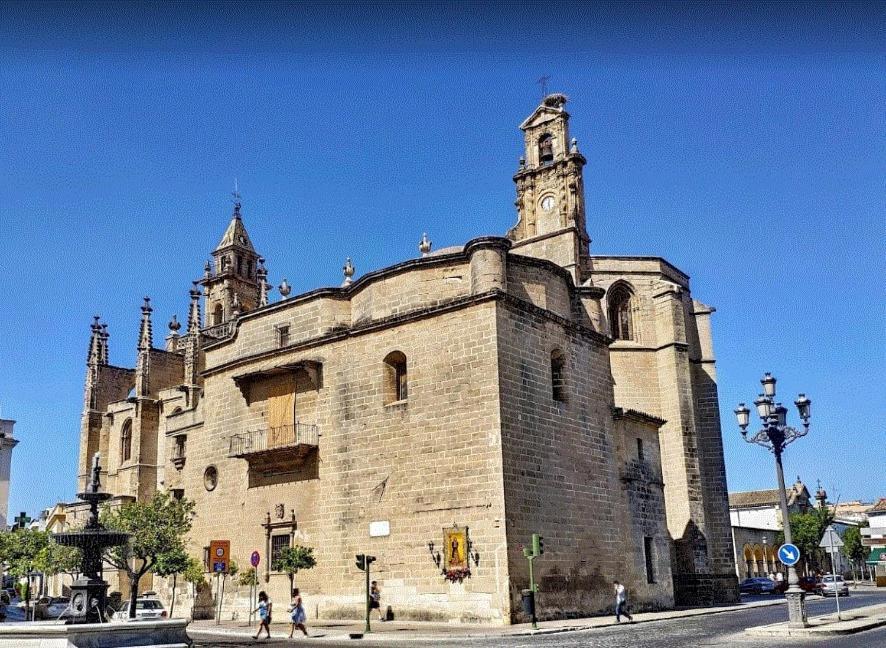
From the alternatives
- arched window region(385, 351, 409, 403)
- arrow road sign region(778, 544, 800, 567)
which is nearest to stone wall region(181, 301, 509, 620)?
arched window region(385, 351, 409, 403)

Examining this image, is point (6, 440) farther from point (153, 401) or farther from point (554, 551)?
point (554, 551)

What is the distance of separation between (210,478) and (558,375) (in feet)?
43.6

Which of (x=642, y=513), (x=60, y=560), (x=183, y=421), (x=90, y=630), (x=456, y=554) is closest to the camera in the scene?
(x=90, y=630)

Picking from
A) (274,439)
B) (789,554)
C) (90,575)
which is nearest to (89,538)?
(90,575)

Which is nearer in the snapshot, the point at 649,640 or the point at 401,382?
the point at 649,640

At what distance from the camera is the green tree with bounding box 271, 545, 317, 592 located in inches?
949

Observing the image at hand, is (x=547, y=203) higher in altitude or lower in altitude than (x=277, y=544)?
higher

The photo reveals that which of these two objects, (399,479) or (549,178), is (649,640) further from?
(549,178)

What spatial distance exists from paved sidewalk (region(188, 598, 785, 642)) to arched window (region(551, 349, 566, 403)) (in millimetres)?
6403

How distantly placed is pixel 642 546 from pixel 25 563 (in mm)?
24923

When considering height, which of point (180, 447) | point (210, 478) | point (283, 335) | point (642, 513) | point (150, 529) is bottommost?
point (642, 513)

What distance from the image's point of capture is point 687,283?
39188mm

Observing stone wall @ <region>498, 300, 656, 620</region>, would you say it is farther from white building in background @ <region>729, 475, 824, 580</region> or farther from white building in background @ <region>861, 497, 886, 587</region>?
white building in background @ <region>861, 497, 886, 587</region>

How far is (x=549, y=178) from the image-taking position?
38875 millimetres
